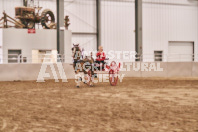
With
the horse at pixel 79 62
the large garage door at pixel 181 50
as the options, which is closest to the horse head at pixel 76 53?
the horse at pixel 79 62

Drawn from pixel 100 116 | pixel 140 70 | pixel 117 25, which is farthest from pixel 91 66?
pixel 117 25

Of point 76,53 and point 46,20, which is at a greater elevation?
point 46,20

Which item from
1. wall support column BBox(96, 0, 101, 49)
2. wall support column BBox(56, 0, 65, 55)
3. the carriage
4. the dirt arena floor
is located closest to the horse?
the carriage

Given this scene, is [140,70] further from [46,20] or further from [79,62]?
[79,62]

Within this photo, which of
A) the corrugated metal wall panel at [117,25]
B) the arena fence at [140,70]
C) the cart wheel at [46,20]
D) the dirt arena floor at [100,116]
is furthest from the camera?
the corrugated metal wall panel at [117,25]

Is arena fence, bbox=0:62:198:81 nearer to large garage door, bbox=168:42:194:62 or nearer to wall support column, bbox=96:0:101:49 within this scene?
wall support column, bbox=96:0:101:49

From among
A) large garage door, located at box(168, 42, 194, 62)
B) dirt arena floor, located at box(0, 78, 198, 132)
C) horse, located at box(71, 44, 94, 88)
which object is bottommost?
dirt arena floor, located at box(0, 78, 198, 132)

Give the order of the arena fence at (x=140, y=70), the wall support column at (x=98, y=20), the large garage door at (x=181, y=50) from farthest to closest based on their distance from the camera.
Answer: the large garage door at (x=181, y=50) → the wall support column at (x=98, y=20) → the arena fence at (x=140, y=70)

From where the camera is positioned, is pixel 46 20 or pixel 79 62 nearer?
pixel 79 62

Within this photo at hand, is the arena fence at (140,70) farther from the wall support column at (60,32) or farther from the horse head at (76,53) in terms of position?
the horse head at (76,53)

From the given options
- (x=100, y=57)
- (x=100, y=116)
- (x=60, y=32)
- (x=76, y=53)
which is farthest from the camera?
(x=60, y=32)

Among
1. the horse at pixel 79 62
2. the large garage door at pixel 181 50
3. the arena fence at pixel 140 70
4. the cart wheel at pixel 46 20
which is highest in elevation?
the cart wheel at pixel 46 20

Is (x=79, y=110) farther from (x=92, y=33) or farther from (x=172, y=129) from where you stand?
(x=92, y=33)

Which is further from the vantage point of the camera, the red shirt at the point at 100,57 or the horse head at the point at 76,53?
the red shirt at the point at 100,57
